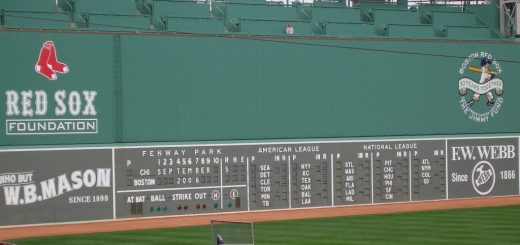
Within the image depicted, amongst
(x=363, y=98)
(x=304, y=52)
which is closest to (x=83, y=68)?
(x=304, y=52)

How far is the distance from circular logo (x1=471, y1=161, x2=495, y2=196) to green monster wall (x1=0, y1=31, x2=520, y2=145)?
2.57ft

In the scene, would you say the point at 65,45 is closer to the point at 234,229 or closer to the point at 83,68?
the point at 83,68

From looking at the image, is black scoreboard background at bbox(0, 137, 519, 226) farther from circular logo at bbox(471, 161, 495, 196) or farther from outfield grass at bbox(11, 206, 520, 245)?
outfield grass at bbox(11, 206, 520, 245)

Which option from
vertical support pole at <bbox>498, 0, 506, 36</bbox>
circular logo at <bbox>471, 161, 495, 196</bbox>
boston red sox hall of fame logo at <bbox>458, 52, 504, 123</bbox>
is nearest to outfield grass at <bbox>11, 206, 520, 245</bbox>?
circular logo at <bbox>471, 161, 495, 196</bbox>

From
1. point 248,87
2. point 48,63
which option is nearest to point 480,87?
point 248,87

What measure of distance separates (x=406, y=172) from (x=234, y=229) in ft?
40.1

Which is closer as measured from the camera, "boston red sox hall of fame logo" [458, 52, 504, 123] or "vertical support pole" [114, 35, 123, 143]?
"vertical support pole" [114, 35, 123, 143]

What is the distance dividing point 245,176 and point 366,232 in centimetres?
287

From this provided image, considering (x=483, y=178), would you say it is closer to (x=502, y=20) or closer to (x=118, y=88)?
(x=502, y=20)

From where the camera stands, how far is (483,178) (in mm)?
23875

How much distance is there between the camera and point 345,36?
22.4m

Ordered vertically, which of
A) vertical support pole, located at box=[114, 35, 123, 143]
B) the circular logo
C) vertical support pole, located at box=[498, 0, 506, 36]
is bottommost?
the circular logo

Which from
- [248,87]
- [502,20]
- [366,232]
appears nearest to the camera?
[366,232]

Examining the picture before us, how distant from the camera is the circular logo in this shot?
23734 millimetres
